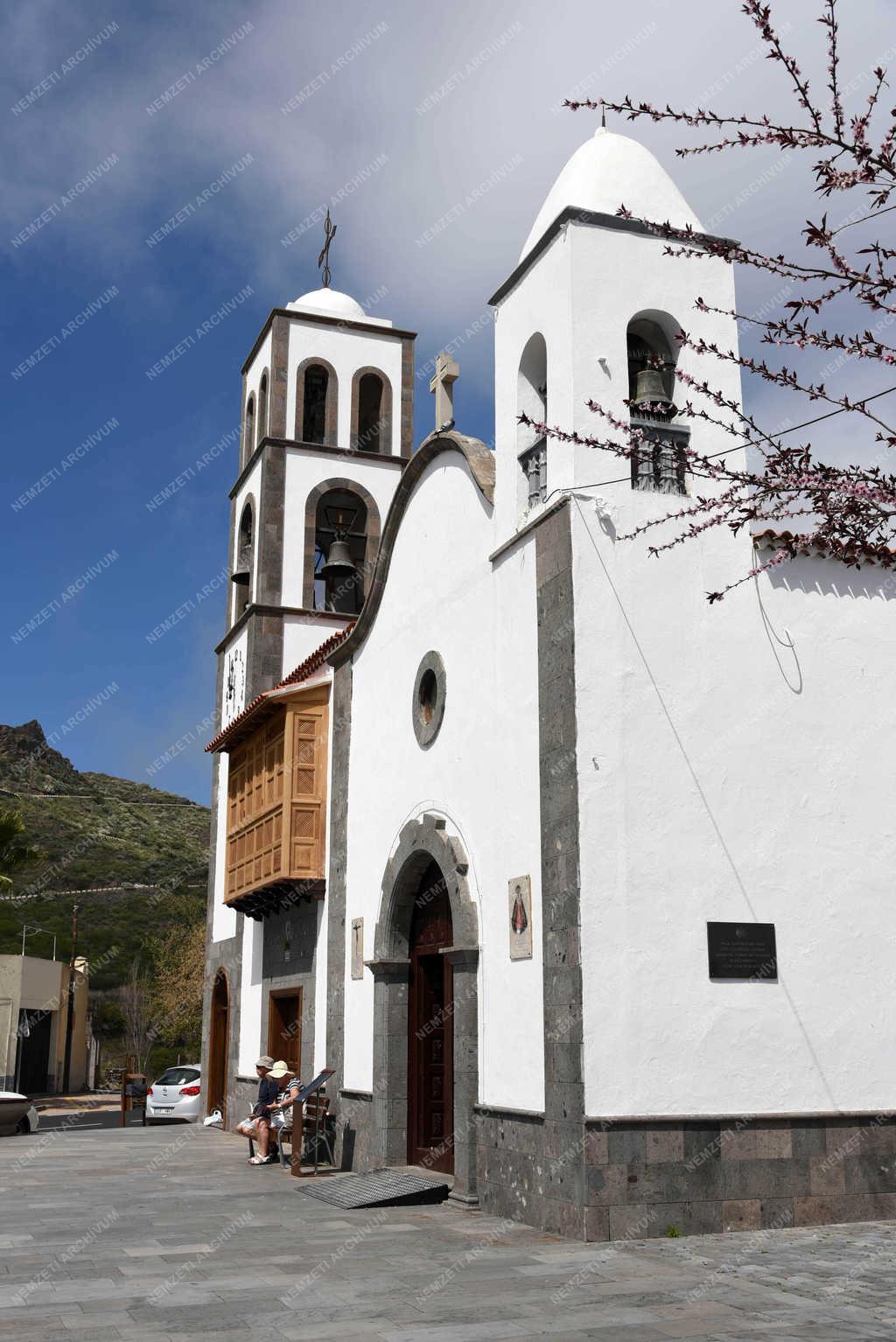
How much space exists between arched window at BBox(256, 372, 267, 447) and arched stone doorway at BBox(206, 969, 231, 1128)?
9.04 meters

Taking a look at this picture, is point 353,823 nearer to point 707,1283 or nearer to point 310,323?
point 707,1283

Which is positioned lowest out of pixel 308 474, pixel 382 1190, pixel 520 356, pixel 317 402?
pixel 382 1190

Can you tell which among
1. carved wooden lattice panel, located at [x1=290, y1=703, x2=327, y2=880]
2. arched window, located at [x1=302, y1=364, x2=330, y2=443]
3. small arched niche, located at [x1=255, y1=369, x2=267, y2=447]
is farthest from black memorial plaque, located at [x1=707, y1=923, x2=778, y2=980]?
arched window, located at [x1=302, y1=364, x2=330, y2=443]

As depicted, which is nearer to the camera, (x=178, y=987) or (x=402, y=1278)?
(x=402, y=1278)

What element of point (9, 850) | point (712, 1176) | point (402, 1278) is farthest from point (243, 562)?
point (402, 1278)

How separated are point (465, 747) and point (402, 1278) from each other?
197 inches

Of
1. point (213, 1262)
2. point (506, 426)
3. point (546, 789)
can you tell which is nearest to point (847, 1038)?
point (546, 789)

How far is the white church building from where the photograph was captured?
348 inches

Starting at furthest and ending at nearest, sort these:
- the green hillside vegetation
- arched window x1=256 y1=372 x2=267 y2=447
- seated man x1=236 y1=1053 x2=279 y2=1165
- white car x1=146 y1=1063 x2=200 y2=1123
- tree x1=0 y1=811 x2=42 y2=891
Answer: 1. the green hillside vegetation
2. tree x1=0 y1=811 x2=42 y2=891
3. white car x1=146 y1=1063 x2=200 y2=1123
4. arched window x1=256 y1=372 x2=267 y2=447
5. seated man x1=236 y1=1053 x2=279 y2=1165

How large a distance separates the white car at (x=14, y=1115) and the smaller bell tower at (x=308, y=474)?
6812mm

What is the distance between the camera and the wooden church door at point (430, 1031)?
463 inches

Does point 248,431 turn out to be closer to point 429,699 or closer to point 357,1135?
point 429,699

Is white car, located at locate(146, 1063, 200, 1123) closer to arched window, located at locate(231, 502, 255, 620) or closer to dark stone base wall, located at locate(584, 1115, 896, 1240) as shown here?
arched window, located at locate(231, 502, 255, 620)

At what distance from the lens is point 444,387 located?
1313 centimetres
